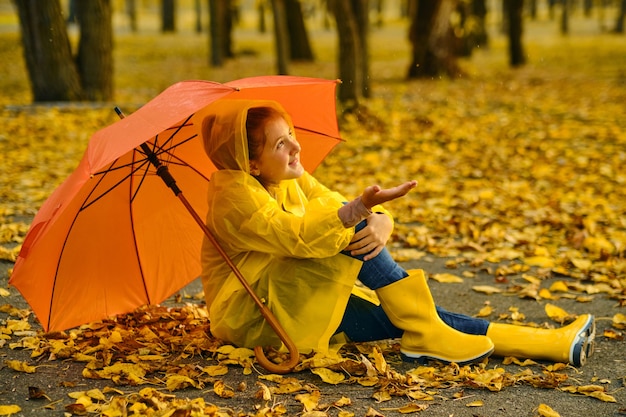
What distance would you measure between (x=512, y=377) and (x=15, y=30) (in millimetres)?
29453

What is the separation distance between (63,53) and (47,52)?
0.21m

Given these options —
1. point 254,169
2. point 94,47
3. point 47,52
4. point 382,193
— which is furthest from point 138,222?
point 94,47

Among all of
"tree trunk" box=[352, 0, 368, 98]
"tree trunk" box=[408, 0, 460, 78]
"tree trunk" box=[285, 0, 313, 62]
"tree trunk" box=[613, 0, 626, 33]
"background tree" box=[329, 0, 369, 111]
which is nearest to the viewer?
"background tree" box=[329, 0, 369, 111]

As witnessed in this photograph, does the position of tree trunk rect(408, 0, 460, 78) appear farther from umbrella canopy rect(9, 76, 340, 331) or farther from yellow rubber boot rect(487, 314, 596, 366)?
yellow rubber boot rect(487, 314, 596, 366)

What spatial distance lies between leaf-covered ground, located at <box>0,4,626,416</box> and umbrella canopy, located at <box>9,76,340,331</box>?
0.75 ft

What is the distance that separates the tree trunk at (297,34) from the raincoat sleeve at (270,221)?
63.3 ft

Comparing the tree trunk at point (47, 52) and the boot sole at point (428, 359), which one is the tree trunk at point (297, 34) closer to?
the tree trunk at point (47, 52)

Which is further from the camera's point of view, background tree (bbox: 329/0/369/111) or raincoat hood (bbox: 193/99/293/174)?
background tree (bbox: 329/0/369/111)

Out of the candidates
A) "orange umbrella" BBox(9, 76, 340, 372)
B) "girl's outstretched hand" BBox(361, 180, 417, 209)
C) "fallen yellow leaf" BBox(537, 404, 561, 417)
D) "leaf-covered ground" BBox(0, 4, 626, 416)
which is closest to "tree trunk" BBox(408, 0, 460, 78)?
"leaf-covered ground" BBox(0, 4, 626, 416)

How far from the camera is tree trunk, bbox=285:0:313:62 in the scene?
72.7 ft

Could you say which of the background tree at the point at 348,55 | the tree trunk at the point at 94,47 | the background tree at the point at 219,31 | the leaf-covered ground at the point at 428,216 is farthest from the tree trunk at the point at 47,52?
the background tree at the point at 219,31

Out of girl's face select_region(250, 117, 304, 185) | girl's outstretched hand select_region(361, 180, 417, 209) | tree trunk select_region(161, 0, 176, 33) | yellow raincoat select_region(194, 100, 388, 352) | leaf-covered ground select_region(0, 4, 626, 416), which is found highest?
tree trunk select_region(161, 0, 176, 33)

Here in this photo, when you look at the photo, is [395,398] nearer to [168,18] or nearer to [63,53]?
[63,53]

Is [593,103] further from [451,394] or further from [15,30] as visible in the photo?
[15,30]
